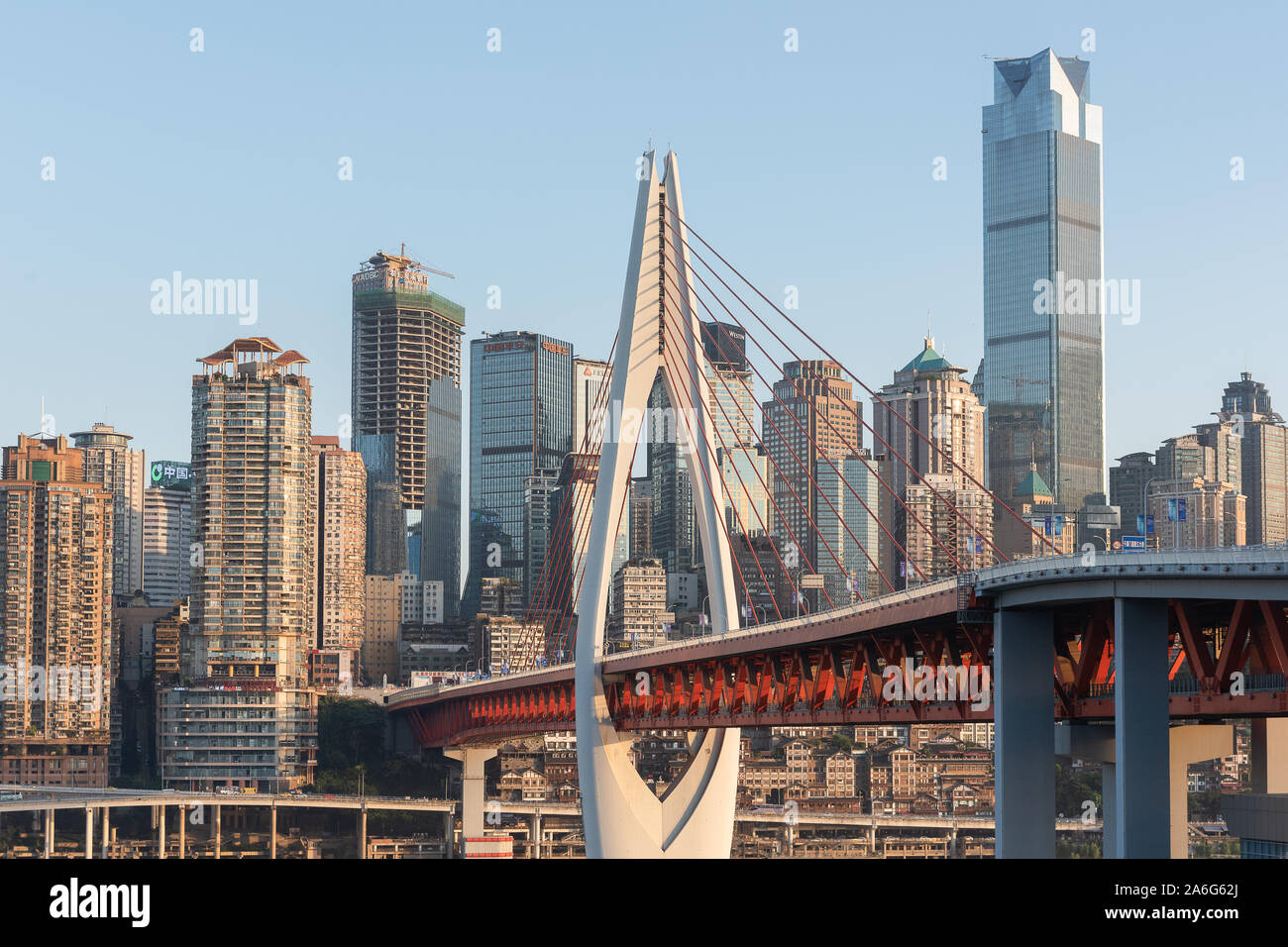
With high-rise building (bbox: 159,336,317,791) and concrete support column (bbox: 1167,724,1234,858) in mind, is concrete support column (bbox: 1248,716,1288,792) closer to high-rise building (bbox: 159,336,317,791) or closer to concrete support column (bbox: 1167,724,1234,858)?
concrete support column (bbox: 1167,724,1234,858)

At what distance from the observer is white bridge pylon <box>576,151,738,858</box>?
67.5 meters

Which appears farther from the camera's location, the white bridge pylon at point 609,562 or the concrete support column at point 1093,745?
the white bridge pylon at point 609,562

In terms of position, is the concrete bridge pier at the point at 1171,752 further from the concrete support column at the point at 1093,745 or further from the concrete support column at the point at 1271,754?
the concrete support column at the point at 1271,754

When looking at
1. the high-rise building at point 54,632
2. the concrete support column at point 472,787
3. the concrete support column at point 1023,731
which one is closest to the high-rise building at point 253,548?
the high-rise building at point 54,632

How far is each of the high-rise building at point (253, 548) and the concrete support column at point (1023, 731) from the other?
399 feet

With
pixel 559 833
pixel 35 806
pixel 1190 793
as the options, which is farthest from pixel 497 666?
pixel 1190 793

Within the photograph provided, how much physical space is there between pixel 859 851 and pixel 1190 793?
25.7 metres

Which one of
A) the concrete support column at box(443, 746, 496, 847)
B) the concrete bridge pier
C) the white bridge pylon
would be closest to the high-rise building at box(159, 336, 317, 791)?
the concrete support column at box(443, 746, 496, 847)

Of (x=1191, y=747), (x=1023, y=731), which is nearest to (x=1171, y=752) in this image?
(x=1191, y=747)

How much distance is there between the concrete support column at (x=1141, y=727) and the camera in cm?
3975

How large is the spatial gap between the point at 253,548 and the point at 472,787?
161 ft

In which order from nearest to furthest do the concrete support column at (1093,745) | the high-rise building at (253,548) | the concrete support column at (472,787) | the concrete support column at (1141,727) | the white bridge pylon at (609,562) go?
the concrete support column at (1141,727) < the concrete support column at (1093,745) < the white bridge pylon at (609,562) < the concrete support column at (472,787) < the high-rise building at (253,548)
